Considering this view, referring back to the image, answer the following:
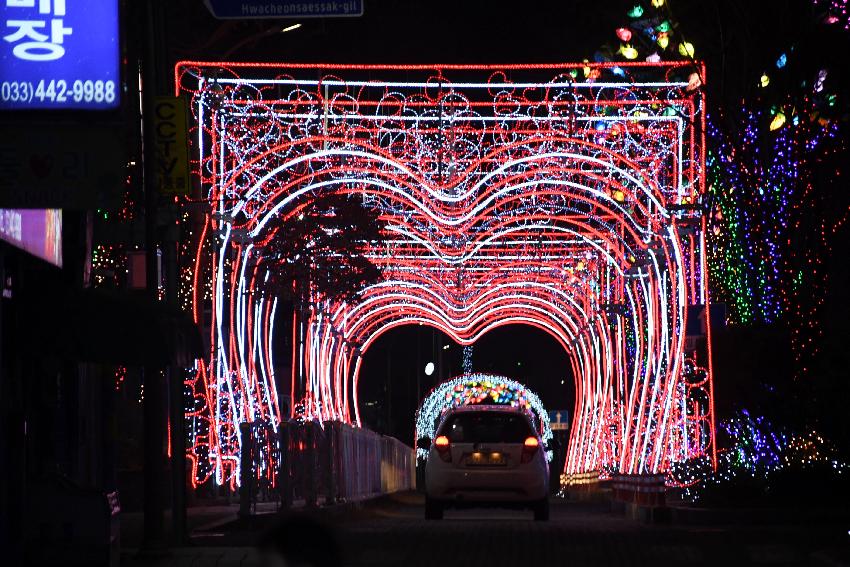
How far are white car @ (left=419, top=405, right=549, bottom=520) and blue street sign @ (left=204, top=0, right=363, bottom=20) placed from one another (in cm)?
929

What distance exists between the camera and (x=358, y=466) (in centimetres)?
3384

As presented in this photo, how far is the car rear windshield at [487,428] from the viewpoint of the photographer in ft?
82.6

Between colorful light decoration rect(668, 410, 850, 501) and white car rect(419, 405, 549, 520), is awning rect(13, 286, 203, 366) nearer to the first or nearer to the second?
white car rect(419, 405, 549, 520)

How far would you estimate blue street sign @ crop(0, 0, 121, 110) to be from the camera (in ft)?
37.7

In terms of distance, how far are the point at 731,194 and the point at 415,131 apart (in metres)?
6.42

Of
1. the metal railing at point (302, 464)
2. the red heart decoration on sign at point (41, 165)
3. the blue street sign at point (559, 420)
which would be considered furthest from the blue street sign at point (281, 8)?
the blue street sign at point (559, 420)

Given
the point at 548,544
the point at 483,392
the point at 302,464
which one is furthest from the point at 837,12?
the point at 483,392

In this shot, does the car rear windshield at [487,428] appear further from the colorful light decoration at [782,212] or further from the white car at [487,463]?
the colorful light decoration at [782,212]

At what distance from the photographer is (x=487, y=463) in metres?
25.0

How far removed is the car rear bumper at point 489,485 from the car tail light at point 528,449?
17 cm

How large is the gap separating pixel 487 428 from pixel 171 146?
824cm

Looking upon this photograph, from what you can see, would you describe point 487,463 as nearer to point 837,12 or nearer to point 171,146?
point 837,12

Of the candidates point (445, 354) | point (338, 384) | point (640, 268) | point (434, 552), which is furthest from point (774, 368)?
point (445, 354)

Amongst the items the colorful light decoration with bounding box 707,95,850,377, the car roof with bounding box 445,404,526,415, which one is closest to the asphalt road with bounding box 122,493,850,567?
the car roof with bounding box 445,404,526,415
